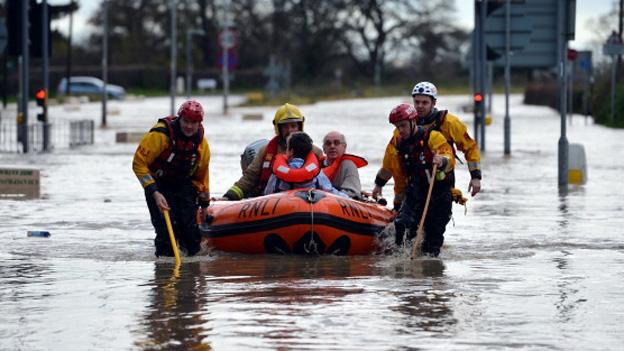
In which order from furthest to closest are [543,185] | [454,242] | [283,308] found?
[543,185] → [454,242] → [283,308]

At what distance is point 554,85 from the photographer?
72.8 m

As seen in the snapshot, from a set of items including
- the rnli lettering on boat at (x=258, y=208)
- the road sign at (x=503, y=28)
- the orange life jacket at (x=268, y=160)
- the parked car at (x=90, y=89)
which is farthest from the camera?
the parked car at (x=90, y=89)

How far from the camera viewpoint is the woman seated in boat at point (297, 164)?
Answer: 47.9ft

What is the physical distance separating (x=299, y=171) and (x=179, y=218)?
1.16 m

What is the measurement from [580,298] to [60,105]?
6425 centimetres

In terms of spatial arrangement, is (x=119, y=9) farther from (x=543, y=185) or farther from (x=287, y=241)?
(x=287, y=241)

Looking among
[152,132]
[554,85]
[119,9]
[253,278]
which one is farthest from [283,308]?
[119,9]

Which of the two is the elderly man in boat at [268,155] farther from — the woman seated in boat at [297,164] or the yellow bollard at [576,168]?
the yellow bollard at [576,168]

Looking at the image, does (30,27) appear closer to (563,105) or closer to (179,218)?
(563,105)

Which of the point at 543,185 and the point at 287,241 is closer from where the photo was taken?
the point at 287,241

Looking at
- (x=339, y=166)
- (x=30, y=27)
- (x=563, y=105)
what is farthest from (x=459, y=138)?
(x=30, y=27)

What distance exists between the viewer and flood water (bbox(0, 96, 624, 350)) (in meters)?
9.93

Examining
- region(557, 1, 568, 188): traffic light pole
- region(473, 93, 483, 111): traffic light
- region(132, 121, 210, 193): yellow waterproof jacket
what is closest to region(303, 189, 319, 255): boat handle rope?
region(132, 121, 210, 193): yellow waterproof jacket

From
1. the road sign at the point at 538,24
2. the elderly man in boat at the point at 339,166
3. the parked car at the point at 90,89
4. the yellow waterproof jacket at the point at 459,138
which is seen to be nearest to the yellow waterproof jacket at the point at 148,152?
the elderly man in boat at the point at 339,166
